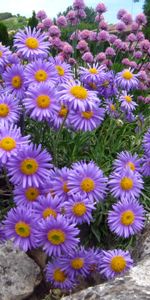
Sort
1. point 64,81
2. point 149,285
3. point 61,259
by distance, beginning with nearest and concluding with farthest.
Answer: point 149,285 → point 61,259 → point 64,81

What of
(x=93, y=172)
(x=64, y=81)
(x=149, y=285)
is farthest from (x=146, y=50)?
(x=149, y=285)

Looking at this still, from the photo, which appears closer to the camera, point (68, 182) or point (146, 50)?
point (68, 182)

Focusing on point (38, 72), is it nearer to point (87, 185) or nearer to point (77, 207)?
point (87, 185)

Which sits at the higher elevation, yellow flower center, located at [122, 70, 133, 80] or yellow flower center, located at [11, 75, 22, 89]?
yellow flower center, located at [122, 70, 133, 80]

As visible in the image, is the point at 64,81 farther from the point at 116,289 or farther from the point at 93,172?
the point at 116,289

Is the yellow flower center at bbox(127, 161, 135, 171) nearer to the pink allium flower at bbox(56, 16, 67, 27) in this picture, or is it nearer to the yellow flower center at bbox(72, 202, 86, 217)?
the yellow flower center at bbox(72, 202, 86, 217)

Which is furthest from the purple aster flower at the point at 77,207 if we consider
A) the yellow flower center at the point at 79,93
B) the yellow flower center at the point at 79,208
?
the yellow flower center at the point at 79,93

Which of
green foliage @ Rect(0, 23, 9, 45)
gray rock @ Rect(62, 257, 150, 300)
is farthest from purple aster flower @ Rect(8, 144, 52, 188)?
green foliage @ Rect(0, 23, 9, 45)
